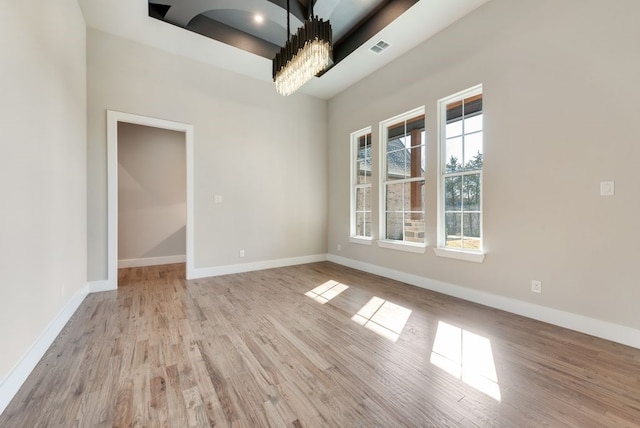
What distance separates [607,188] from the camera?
2.17 metres

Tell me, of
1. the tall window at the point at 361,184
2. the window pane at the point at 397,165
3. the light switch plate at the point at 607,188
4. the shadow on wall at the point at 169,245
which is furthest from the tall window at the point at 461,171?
the shadow on wall at the point at 169,245

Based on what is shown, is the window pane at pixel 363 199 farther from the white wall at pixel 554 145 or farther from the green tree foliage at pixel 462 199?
the green tree foliage at pixel 462 199

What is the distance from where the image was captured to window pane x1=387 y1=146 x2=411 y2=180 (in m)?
3.97

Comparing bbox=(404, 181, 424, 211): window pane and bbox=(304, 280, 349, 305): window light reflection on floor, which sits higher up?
bbox=(404, 181, 424, 211): window pane

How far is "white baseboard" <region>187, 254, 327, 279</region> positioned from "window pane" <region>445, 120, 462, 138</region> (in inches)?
129

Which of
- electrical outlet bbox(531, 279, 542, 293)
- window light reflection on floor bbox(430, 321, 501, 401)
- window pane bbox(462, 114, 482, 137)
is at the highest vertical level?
window pane bbox(462, 114, 482, 137)

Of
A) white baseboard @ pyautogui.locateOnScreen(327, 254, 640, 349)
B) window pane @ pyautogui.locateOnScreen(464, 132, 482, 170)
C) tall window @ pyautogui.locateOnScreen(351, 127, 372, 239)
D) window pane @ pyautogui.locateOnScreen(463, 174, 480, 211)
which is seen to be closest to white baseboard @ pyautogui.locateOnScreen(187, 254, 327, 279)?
tall window @ pyautogui.locateOnScreen(351, 127, 372, 239)

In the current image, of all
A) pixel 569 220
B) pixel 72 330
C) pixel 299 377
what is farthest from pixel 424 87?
pixel 72 330

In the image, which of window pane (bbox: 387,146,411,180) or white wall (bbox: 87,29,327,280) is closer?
white wall (bbox: 87,29,327,280)

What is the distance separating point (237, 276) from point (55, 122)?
2.84 meters

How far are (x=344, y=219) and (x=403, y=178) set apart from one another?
59.0 inches

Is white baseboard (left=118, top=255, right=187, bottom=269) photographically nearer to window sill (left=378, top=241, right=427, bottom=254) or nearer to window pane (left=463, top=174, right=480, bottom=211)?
window sill (left=378, top=241, right=427, bottom=254)

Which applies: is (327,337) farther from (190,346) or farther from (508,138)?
(508,138)

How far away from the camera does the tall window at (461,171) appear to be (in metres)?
3.06
